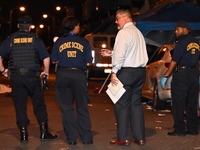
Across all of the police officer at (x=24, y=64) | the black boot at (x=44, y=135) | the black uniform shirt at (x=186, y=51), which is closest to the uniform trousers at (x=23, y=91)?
the police officer at (x=24, y=64)

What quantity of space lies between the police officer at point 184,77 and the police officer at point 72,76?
1640 mm

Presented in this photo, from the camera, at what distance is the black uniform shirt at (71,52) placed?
7719mm

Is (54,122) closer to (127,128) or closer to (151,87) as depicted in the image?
(127,128)

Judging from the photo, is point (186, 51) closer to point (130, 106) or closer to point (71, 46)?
point (130, 106)

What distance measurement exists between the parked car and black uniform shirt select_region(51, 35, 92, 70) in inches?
167

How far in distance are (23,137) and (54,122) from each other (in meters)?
2.27

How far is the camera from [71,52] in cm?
772

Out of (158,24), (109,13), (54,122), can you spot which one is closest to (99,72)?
(158,24)

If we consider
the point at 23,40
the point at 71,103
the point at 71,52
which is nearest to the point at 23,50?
the point at 23,40

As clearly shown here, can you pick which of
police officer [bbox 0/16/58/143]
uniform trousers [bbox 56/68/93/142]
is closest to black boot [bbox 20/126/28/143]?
police officer [bbox 0/16/58/143]

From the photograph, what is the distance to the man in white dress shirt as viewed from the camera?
7.55 meters

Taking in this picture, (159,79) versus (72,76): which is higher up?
(72,76)

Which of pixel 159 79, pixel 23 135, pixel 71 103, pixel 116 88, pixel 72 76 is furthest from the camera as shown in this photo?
pixel 159 79

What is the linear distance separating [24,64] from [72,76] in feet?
2.49
